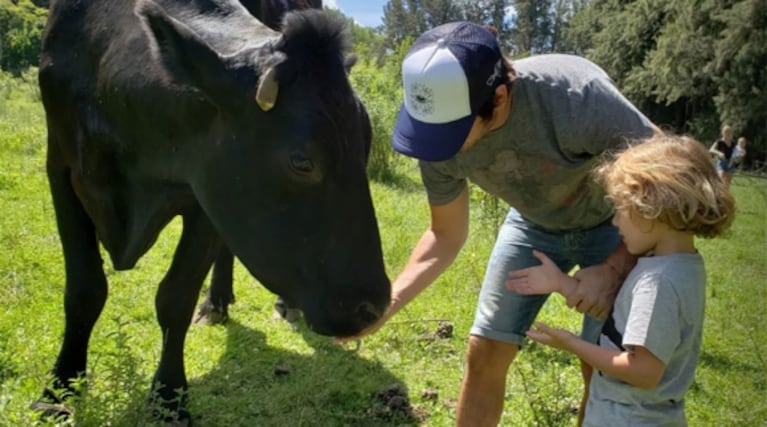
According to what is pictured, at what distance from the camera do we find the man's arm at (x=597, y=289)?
2516mm

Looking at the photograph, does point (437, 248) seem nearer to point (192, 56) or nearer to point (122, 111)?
point (192, 56)

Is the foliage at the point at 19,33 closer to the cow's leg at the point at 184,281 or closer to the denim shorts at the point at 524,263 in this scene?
the cow's leg at the point at 184,281

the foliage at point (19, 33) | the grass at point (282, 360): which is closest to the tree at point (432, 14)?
the foliage at point (19, 33)

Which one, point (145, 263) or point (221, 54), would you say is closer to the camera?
point (221, 54)

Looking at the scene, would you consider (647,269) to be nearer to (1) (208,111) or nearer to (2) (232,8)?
(1) (208,111)

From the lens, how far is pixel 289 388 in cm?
409

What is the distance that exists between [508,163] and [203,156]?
49.8 inches

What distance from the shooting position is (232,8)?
11.2 feet

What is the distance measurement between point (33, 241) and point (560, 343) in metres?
5.22

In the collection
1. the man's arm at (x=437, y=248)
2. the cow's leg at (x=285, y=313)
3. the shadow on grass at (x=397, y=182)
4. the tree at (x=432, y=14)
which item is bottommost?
the tree at (x=432, y=14)

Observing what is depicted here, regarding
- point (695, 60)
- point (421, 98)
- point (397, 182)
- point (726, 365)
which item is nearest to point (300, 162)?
point (421, 98)

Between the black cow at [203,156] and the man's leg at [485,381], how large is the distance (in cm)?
62

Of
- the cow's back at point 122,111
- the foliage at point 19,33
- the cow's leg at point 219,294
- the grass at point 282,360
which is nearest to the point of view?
the cow's back at point 122,111

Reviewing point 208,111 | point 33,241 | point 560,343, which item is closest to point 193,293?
point 208,111
